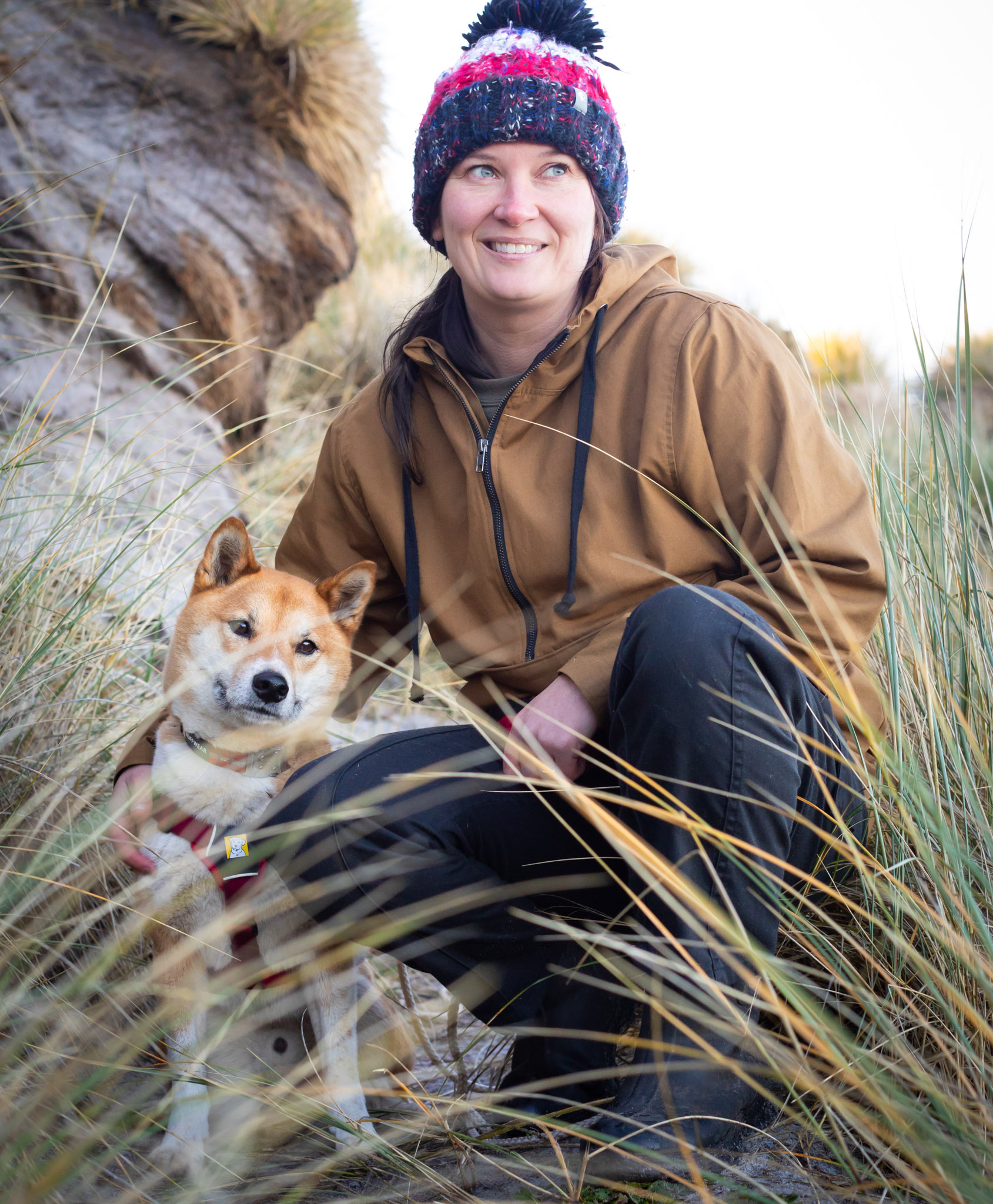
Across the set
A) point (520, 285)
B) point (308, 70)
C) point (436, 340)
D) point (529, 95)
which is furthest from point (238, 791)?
point (308, 70)

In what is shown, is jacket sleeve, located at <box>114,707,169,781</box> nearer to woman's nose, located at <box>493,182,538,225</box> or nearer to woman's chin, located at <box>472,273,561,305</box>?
woman's chin, located at <box>472,273,561,305</box>

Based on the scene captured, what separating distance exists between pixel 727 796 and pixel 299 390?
215 inches

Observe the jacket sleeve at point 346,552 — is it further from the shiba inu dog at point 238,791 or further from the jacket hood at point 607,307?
the jacket hood at point 607,307

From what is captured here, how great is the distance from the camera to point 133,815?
2.15 meters

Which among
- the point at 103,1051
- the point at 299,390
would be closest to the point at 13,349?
the point at 299,390

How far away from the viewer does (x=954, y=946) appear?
4.20ft

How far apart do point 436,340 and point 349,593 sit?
69 centimetres

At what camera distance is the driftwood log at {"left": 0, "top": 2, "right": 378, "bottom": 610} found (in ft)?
14.6

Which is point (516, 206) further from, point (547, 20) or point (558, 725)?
point (558, 725)

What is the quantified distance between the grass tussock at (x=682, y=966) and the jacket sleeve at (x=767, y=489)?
3.2 inches

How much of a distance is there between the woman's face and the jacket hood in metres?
0.10

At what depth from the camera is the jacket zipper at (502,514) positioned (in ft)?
7.17

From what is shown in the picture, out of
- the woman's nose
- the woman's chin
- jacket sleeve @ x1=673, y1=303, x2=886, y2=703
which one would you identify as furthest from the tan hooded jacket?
the woman's nose

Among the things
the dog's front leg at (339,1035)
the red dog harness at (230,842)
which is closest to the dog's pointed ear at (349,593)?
the red dog harness at (230,842)
